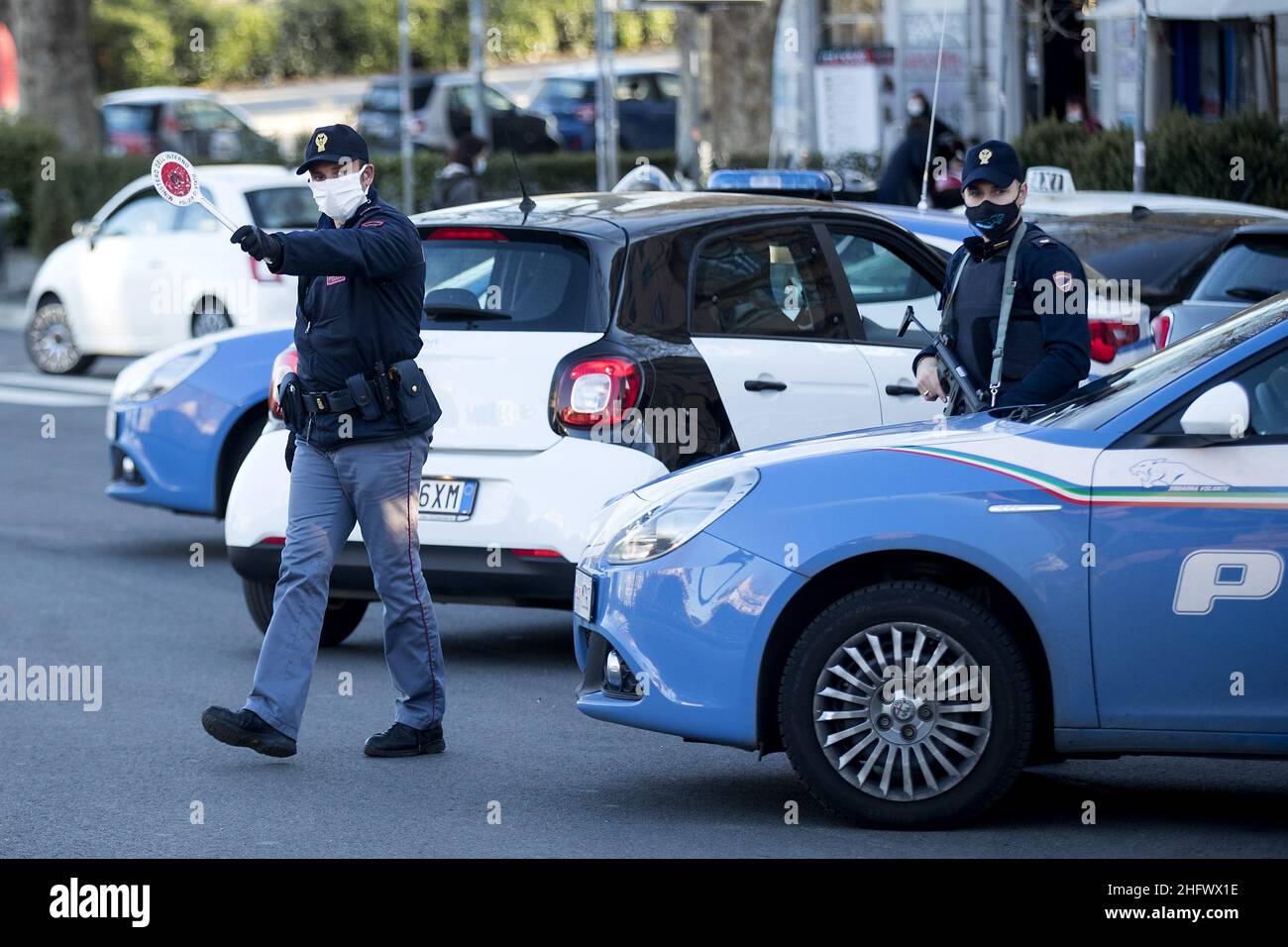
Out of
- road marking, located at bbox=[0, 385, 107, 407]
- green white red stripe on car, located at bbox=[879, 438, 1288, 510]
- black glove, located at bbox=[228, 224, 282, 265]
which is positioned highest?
black glove, located at bbox=[228, 224, 282, 265]

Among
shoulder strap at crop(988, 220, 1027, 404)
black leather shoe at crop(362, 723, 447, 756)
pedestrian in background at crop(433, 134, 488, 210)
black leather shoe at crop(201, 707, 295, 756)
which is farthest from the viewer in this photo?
pedestrian in background at crop(433, 134, 488, 210)

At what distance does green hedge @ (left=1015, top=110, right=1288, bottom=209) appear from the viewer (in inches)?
629

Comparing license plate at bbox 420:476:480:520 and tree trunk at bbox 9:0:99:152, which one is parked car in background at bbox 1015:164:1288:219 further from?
tree trunk at bbox 9:0:99:152

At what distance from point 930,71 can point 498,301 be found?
18.3 meters

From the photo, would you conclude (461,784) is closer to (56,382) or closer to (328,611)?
(328,611)

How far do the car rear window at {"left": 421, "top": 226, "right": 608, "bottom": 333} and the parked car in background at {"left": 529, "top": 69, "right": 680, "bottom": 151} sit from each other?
95.1ft

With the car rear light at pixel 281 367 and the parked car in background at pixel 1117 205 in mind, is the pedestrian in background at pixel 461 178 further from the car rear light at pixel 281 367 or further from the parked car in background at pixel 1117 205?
the car rear light at pixel 281 367

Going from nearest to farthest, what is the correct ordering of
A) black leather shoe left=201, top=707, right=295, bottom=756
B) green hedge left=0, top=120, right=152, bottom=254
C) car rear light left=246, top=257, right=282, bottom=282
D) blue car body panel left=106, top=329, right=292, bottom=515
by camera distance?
black leather shoe left=201, top=707, right=295, bottom=756 < blue car body panel left=106, top=329, right=292, bottom=515 < car rear light left=246, top=257, right=282, bottom=282 < green hedge left=0, top=120, right=152, bottom=254

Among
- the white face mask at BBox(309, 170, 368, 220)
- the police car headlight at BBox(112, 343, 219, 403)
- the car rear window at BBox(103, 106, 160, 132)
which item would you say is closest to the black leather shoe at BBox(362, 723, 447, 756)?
the white face mask at BBox(309, 170, 368, 220)

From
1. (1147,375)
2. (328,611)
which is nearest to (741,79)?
(328,611)

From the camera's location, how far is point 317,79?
2072 inches

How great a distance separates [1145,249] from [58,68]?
19.9 meters
